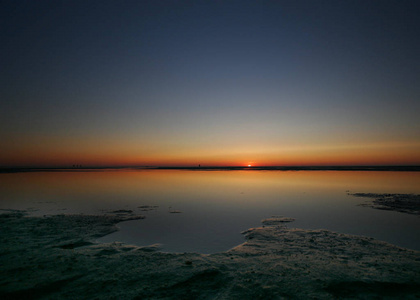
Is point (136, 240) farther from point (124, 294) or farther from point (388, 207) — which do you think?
point (388, 207)

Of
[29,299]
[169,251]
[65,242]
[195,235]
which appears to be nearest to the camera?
[29,299]

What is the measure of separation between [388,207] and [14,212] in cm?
2654

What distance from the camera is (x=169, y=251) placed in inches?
361

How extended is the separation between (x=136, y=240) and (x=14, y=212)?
11.3 m

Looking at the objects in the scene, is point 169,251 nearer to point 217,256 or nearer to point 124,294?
point 217,256

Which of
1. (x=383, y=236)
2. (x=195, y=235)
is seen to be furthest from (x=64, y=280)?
(x=383, y=236)

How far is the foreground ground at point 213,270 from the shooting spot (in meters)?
5.82

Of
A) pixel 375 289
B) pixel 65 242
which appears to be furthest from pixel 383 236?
pixel 65 242

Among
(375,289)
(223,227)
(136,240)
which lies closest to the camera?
(375,289)

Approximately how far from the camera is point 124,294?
5.70m

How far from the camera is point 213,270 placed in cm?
700

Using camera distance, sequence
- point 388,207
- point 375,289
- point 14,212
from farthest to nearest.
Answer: point 388,207
point 14,212
point 375,289

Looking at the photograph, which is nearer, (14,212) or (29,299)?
(29,299)

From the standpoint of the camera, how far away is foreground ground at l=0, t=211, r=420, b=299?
5824mm
